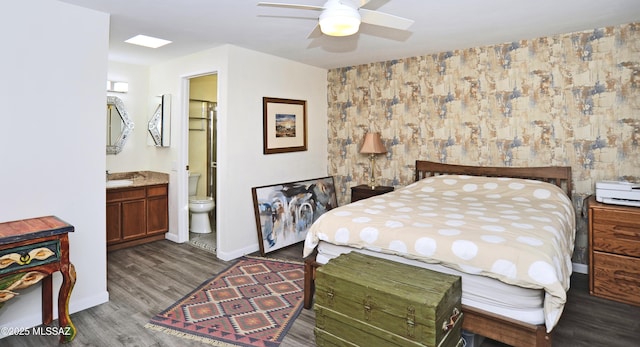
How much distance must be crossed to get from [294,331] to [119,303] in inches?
60.8

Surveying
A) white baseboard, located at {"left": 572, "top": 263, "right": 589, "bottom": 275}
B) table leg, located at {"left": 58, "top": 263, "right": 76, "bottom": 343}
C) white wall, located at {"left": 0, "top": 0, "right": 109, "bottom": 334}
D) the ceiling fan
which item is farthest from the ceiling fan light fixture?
white baseboard, located at {"left": 572, "top": 263, "right": 589, "bottom": 275}

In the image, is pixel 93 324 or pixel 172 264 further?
pixel 172 264

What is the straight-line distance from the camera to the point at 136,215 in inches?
179

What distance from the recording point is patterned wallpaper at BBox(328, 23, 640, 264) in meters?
3.42

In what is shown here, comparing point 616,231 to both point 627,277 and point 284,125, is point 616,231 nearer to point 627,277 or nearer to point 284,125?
point 627,277

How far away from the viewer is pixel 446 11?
2.94 metres

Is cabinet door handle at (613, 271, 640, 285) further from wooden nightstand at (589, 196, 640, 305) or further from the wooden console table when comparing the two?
the wooden console table

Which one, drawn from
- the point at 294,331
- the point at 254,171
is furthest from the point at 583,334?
the point at 254,171

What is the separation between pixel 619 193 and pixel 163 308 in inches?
152

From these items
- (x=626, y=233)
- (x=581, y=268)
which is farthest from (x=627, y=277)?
(x=581, y=268)

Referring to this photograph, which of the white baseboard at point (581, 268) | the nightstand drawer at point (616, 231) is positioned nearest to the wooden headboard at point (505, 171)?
the nightstand drawer at point (616, 231)

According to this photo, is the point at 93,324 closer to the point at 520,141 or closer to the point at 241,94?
the point at 241,94

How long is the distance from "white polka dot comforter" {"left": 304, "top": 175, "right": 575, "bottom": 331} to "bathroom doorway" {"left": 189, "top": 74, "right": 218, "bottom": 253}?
3.28 meters

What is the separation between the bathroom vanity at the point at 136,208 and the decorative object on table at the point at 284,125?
61.8 inches
